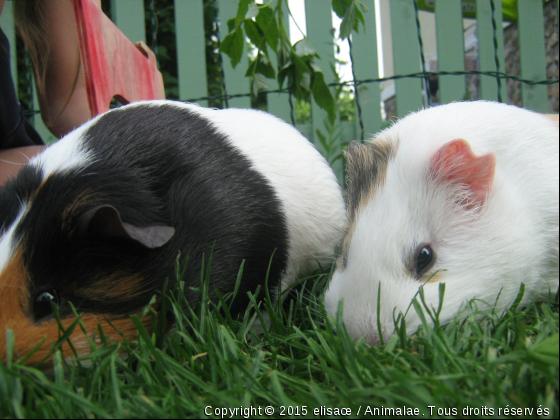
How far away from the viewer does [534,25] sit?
11.6 feet

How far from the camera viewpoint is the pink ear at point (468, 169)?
1.17 metres

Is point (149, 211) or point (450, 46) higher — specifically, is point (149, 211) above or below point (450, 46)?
below

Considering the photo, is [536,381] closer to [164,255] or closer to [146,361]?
[146,361]

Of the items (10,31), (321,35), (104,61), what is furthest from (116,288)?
(10,31)

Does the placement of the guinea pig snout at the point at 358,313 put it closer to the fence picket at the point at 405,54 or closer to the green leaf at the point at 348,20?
the green leaf at the point at 348,20

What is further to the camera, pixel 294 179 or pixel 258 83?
pixel 258 83

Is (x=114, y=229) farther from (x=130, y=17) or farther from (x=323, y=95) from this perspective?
(x=130, y=17)

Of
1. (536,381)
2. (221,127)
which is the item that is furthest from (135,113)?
(536,381)

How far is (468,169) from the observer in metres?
1.18

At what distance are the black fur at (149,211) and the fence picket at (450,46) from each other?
2629 mm

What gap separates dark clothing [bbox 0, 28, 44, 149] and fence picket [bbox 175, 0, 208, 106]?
1145 millimetres

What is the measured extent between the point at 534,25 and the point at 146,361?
3.86 metres

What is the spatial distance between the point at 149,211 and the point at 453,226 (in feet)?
2.66

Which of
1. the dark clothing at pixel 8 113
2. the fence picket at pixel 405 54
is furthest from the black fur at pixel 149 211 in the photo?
the fence picket at pixel 405 54
